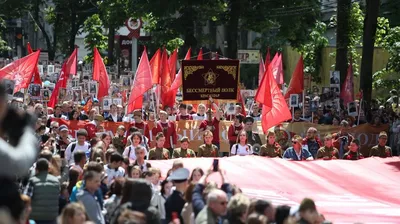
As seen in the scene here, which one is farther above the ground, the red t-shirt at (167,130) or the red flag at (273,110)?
the red flag at (273,110)

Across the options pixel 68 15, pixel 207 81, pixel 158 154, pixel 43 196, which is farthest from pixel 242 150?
pixel 68 15

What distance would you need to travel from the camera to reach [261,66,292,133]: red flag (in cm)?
2206

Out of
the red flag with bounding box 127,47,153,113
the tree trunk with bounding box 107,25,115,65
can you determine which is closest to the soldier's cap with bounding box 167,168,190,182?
the red flag with bounding box 127,47,153,113

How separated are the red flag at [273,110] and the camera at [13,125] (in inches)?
623

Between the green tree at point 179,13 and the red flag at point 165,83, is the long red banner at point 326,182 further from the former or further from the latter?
the green tree at point 179,13

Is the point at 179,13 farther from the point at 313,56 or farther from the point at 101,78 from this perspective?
the point at 101,78

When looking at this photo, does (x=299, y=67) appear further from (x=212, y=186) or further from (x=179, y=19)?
(x=212, y=186)

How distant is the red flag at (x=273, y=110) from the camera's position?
72.4ft

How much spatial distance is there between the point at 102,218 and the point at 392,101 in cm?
2404

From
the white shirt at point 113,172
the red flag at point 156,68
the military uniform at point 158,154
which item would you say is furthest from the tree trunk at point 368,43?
the white shirt at point 113,172

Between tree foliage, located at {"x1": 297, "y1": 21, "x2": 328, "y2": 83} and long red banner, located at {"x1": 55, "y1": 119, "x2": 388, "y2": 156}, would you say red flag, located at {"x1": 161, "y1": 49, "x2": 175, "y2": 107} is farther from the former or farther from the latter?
tree foliage, located at {"x1": 297, "y1": 21, "x2": 328, "y2": 83}

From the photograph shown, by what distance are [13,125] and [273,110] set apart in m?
16.3

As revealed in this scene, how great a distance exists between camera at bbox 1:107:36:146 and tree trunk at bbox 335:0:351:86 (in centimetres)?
2783

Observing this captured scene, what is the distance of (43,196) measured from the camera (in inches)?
437
